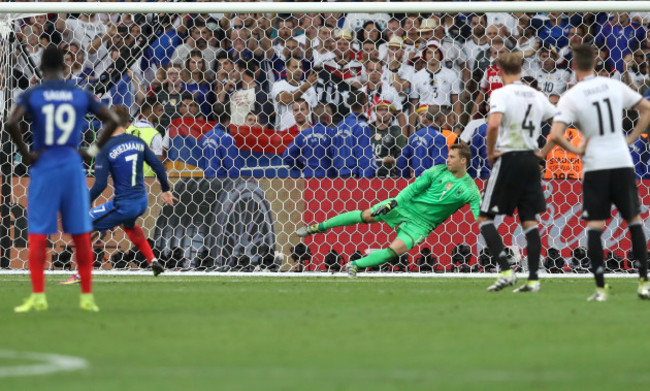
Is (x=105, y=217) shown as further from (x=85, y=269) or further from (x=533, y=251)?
(x=533, y=251)

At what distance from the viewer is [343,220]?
12930mm

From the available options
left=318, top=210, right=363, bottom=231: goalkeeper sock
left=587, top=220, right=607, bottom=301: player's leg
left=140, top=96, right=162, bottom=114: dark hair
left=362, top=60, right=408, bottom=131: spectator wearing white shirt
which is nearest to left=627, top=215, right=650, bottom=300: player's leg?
left=587, top=220, right=607, bottom=301: player's leg

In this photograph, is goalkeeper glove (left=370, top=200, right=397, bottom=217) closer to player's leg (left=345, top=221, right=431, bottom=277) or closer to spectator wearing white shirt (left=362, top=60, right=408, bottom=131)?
player's leg (left=345, top=221, right=431, bottom=277)

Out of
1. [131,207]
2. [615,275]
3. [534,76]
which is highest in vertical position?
[534,76]

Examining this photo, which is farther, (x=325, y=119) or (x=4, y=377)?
(x=325, y=119)

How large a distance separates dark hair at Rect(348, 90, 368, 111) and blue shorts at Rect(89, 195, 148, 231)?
345 cm

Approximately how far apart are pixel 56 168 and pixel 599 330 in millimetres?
3708

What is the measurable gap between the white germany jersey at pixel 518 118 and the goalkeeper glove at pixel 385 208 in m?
2.44

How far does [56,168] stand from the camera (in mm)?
A: 7934

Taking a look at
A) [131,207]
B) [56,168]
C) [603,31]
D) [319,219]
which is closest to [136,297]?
[56,168]

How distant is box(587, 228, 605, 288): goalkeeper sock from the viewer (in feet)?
30.2

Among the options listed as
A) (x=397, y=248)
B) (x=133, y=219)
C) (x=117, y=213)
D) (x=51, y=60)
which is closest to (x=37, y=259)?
(x=51, y=60)

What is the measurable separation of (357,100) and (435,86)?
100cm

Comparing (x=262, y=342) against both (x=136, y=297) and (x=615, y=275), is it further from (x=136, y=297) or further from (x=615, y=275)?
(x=615, y=275)
